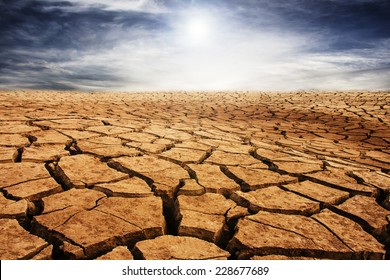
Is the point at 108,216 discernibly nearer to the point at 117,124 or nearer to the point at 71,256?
the point at 71,256

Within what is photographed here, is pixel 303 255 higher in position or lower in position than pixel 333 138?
lower

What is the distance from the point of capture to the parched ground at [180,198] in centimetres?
122

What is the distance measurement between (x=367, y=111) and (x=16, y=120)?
259 inches

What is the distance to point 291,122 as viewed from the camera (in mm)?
5227

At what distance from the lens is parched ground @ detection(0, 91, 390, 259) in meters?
1.22

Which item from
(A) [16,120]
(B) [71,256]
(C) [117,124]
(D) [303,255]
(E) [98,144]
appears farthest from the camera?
(C) [117,124]

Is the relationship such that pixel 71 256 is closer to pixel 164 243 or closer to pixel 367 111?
pixel 164 243

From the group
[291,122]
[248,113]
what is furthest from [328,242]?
[248,113]

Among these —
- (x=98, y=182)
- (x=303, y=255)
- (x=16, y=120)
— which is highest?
(x=16, y=120)

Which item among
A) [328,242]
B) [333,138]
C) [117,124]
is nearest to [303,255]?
[328,242]

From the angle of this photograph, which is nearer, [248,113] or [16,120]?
[16,120]

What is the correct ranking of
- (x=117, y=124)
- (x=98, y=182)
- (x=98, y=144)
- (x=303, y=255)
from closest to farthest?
(x=303, y=255) < (x=98, y=182) < (x=98, y=144) < (x=117, y=124)

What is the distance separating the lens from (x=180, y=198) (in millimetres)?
1637

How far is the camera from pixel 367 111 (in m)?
6.24
